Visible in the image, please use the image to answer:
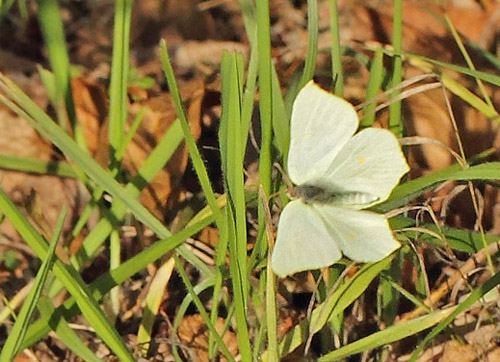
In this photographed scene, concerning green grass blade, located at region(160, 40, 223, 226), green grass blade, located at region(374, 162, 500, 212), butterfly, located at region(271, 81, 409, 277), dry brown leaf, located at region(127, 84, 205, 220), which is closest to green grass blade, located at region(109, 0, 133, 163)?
dry brown leaf, located at region(127, 84, 205, 220)

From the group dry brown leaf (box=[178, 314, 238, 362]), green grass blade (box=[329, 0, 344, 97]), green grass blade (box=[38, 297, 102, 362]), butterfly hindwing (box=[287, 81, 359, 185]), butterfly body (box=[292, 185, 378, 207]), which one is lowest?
dry brown leaf (box=[178, 314, 238, 362])

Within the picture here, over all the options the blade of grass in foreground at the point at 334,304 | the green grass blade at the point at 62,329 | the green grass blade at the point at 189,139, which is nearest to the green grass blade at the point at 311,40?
the green grass blade at the point at 189,139

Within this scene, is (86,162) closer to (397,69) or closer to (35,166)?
(35,166)

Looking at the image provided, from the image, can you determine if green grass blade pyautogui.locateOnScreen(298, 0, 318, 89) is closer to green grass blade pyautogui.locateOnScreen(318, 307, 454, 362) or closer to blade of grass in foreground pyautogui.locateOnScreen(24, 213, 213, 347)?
blade of grass in foreground pyautogui.locateOnScreen(24, 213, 213, 347)

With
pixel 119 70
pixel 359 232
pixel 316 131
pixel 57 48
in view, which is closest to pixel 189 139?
pixel 316 131

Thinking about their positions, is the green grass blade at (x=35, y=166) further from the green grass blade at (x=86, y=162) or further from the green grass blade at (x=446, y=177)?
the green grass blade at (x=446, y=177)

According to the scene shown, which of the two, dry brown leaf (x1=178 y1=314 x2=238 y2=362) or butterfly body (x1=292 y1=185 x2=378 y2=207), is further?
dry brown leaf (x1=178 y1=314 x2=238 y2=362)

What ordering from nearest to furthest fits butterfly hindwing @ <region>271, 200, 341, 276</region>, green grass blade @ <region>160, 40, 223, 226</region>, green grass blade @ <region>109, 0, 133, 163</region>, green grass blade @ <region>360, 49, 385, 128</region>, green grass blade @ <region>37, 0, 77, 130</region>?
butterfly hindwing @ <region>271, 200, 341, 276</region> → green grass blade @ <region>160, 40, 223, 226</region> → green grass blade @ <region>360, 49, 385, 128</region> → green grass blade @ <region>109, 0, 133, 163</region> → green grass blade @ <region>37, 0, 77, 130</region>

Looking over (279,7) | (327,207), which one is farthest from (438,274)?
(279,7)
